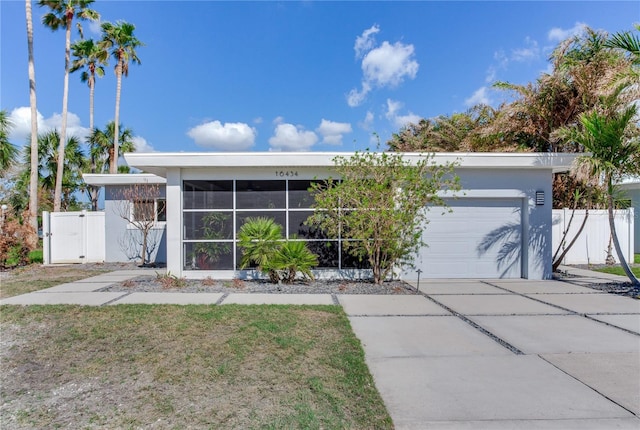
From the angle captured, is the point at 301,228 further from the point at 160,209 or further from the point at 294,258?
the point at 160,209

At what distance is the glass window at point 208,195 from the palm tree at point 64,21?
1068cm

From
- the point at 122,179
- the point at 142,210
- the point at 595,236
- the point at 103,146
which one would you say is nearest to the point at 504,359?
the point at 595,236

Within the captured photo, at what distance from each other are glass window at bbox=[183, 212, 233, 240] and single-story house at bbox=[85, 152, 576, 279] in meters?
0.03

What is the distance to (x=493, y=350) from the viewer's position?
4164 mm

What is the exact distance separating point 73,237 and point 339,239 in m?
9.83

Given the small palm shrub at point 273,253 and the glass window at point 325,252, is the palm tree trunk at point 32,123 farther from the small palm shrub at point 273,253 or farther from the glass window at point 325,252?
the glass window at point 325,252

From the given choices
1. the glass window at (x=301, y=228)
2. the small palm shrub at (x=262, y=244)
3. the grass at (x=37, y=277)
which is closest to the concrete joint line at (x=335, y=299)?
the small palm shrub at (x=262, y=244)

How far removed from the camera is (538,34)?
9.70 meters

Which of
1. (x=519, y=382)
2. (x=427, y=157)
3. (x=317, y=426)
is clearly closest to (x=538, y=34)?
(x=427, y=157)

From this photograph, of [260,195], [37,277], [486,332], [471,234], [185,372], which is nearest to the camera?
[185,372]

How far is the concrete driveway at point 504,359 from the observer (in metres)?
2.81

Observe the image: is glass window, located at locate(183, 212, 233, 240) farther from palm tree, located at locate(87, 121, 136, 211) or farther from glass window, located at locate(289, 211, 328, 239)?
palm tree, located at locate(87, 121, 136, 211)

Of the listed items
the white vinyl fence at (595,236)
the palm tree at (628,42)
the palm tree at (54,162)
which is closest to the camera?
the palm tree at (628,42)

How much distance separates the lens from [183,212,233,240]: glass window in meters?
8.75
